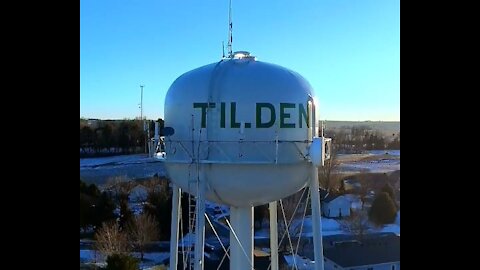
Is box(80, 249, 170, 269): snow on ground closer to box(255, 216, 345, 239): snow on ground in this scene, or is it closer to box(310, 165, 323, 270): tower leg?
box(255, 216, 345, 239): snow on ground

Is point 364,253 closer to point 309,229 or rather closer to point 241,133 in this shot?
point 309,229

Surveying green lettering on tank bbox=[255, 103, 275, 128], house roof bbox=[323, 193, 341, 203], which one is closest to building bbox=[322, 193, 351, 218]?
house roof bbox=[323, 193, 341, 203]

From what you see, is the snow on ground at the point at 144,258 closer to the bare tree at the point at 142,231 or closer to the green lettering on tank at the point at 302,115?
the bare tree at the point at 142,231

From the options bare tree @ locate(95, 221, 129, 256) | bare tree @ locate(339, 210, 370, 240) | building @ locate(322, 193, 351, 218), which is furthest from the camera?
building @ locate(322, 193, 351, 218)

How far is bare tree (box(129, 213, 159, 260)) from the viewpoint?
15.9 meters

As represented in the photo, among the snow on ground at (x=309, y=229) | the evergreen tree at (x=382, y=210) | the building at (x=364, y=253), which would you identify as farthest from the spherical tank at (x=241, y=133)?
the evergreen tree at (x=382, y=210)

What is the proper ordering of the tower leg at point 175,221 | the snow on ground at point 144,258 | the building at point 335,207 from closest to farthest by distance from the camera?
the tower leg at point 175,221, the snow on ground at point 144,258, the building at point 335,207

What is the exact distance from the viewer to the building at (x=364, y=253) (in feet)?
45.2

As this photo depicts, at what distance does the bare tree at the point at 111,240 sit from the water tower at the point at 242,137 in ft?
33.2

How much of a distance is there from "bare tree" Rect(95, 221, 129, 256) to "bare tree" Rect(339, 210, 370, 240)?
27.8 feet

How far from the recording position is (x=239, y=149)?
201 inches

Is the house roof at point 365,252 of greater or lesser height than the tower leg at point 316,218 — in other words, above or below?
below
